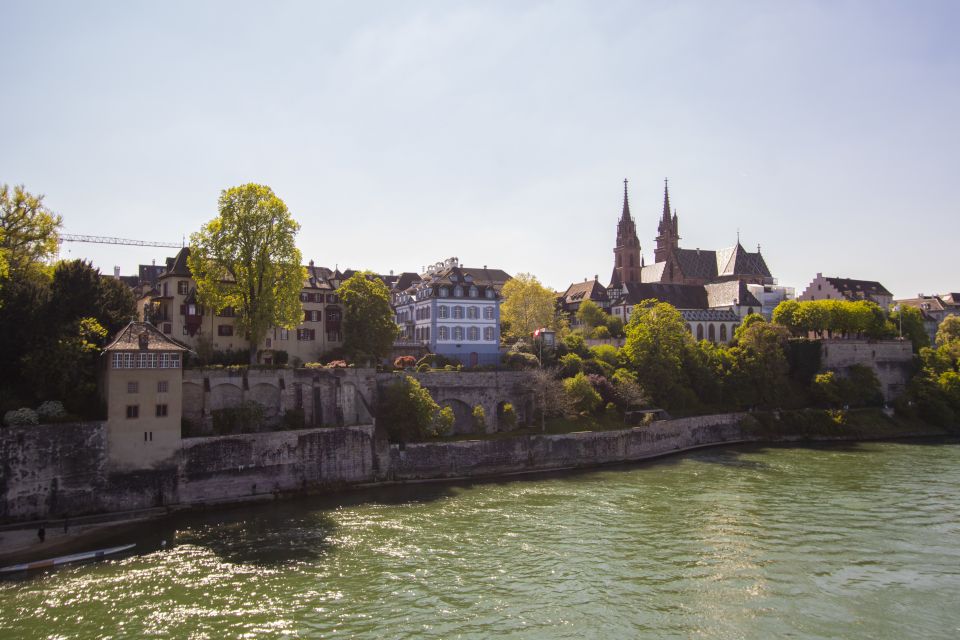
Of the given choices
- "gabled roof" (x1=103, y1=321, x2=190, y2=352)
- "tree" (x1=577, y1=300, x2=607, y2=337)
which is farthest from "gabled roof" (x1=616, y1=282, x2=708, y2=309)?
"gabled roof" (x1=103, y1=321, x2=190, y2=352)

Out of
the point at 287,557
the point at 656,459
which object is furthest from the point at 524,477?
the point at 287,557

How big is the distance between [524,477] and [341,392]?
44.6 ft

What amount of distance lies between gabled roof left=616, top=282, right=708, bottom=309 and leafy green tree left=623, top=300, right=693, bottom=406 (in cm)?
2891

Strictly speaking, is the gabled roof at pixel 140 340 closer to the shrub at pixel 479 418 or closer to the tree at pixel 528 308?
the shrub at pixel 479 418

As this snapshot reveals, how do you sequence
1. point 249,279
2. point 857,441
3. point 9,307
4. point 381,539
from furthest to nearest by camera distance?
point 857,441, point 249,279, point 9,307, point 381,539

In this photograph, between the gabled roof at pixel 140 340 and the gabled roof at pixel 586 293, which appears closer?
the gabled roof at pixel 140 340

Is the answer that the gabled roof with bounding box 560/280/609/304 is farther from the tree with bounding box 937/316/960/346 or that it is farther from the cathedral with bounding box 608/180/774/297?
the tree with bounding box 937/316/960/346

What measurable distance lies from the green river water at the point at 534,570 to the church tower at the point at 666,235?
79848 mm

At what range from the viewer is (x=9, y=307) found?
36.2m

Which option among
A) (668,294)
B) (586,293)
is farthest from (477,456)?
(668,294)

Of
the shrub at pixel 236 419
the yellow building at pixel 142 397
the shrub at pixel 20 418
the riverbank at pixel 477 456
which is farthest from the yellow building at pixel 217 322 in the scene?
the shrub at pixel 20 418

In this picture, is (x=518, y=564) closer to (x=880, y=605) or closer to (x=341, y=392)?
(x=880, y=605)

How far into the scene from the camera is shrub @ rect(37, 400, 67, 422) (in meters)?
33.8

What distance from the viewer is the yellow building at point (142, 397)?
34969 millimetres
